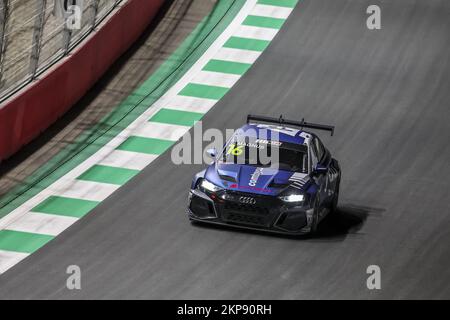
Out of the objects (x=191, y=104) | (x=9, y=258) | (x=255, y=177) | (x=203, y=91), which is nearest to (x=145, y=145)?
(x=191, y=104)

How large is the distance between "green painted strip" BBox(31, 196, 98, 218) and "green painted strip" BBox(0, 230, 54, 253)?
3.05 feet

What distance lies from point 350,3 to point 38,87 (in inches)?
395

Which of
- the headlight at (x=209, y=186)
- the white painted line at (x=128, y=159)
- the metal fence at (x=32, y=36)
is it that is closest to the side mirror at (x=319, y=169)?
the headlight at (x=209, y=186)

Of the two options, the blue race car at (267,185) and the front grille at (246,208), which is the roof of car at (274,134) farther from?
the front grille at (246,208)

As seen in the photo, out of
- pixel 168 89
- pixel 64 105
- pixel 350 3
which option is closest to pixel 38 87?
pixel 64 105

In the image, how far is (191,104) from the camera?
88.0 ft

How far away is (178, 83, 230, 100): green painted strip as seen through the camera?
27188 millimetres

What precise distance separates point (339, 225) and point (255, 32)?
9.40 metres

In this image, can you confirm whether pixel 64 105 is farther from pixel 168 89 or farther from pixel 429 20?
pixel 429 20

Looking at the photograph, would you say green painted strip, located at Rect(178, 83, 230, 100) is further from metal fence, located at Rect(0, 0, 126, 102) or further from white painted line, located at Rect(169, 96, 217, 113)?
metal fence, located at Rect(0, 0, 126, 102)

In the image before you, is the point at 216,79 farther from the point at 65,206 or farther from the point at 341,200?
the point at 65,206

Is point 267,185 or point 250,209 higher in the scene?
point 267,185

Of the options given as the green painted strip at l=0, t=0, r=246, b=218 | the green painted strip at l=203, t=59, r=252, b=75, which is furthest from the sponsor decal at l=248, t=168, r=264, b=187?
the green painted strip at l=203, t=59, r=252, b=75

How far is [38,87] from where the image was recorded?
2445 centimetres
